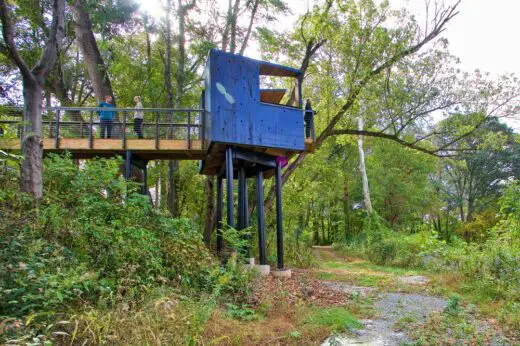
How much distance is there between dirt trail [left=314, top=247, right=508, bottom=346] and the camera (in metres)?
5.23

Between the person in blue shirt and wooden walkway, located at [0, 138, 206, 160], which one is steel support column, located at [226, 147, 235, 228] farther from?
the person in blue shirt

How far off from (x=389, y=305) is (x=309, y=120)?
6.26m

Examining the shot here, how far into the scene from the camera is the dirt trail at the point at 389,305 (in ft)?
17.2

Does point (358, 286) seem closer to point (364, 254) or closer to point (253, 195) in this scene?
point (253, 195)

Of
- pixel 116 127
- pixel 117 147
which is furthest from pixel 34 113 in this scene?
pixel 116 127

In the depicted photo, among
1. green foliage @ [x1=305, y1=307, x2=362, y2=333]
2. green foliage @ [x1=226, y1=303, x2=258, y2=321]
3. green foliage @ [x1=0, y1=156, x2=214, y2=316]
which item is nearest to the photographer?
green foliage @ [x1=0, y1=156, x2=214, y2=316]

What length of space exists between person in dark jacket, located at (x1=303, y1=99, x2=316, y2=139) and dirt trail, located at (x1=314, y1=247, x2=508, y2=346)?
4547mm

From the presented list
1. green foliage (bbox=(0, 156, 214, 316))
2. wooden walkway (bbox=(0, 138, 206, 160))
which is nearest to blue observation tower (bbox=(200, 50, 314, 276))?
wooden walkway (bbox=(0, 138, 206, 160))

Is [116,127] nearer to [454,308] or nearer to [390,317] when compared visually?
[390,317]

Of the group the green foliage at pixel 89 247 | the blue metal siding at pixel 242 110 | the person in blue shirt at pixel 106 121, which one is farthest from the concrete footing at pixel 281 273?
the person in blue shirt at pixel 106 121

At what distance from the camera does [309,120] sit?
12.0 metres

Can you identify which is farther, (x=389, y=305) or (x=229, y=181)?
(x=229, y=181)

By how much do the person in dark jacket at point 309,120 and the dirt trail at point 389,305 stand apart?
179 inches

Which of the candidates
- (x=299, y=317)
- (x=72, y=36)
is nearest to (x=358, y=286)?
(x=299, y=317)
